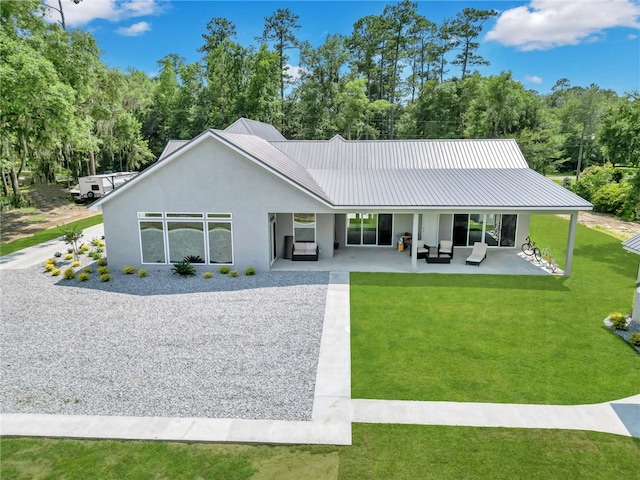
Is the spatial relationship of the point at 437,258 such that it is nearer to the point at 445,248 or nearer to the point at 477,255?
the point at 445,248

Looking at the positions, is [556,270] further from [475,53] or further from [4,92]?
[475,53]

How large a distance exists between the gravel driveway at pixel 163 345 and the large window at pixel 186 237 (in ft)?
3.31

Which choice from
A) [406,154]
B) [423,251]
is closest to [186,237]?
[423,251]

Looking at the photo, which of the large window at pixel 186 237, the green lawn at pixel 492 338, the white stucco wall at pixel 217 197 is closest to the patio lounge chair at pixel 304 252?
the white stucco wall at pixel 217 197

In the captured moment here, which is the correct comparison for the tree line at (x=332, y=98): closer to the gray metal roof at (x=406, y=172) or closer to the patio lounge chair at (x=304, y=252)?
the gray metal roof at (x=406, y=172)

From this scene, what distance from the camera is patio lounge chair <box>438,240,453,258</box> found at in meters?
18.1

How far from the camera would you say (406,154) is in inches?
888

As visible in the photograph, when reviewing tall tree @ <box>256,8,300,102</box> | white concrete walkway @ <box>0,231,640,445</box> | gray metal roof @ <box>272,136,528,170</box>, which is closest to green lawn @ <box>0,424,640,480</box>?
white concrete walkway @ <box>0,231,640,445</box>

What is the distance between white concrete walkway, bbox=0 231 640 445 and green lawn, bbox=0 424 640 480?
0.20 m

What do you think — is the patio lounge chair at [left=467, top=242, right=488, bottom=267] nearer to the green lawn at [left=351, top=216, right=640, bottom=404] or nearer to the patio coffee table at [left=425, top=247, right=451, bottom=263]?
the patio coffee table at [left=425, top=247, right=451, bottom=263]

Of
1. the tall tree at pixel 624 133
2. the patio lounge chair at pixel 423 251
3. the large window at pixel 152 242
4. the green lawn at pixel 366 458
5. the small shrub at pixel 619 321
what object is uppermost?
the tall tree at pixel 624 133

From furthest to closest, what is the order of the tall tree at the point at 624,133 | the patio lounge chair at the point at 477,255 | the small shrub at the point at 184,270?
the tall tree at the point at 624,133
the patio lounge chair at the point at 477,255
the small shrub at the point at 184,270

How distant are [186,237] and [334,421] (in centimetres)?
1101

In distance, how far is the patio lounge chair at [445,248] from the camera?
59.5ft
